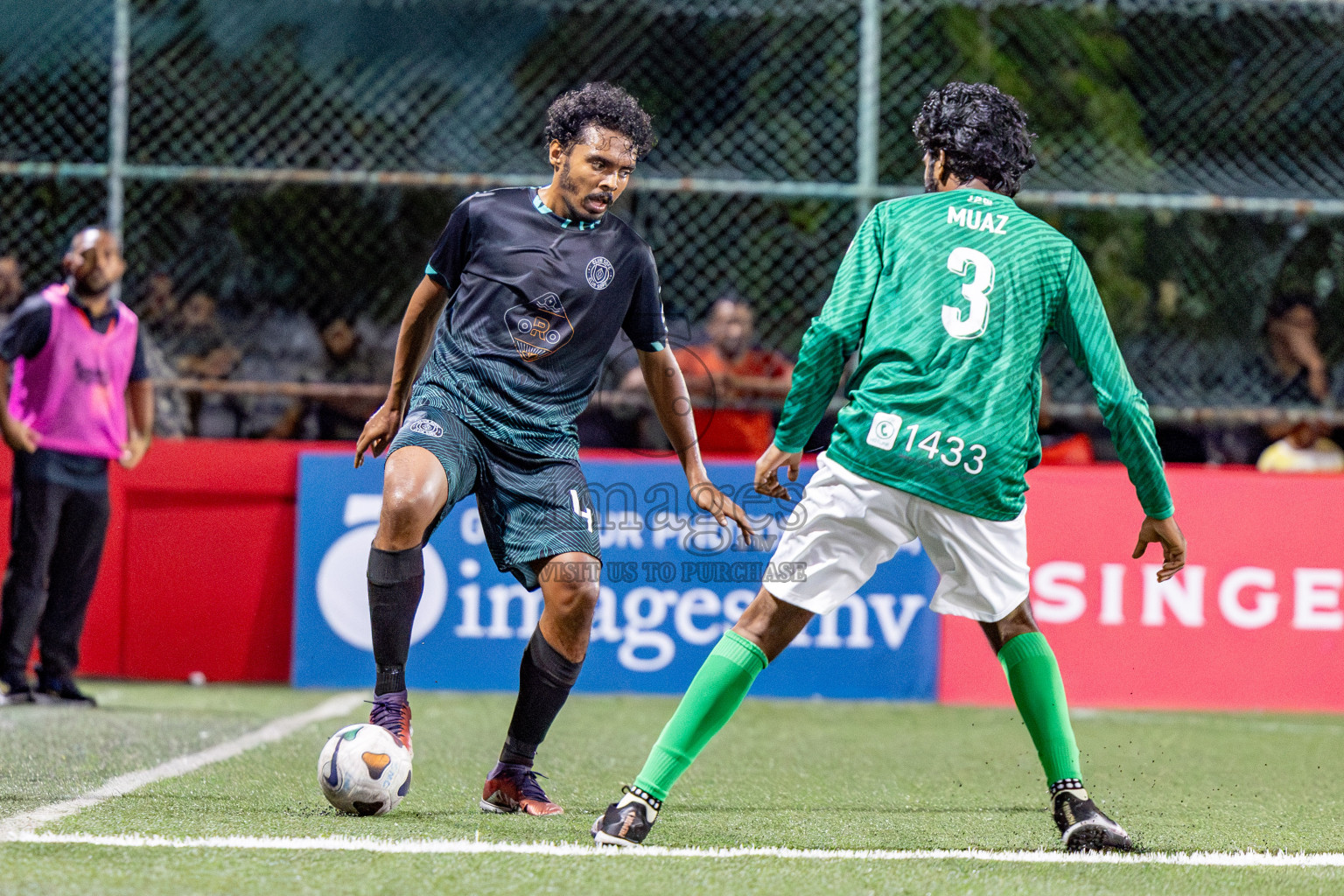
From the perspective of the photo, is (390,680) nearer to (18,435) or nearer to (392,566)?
(392,566)

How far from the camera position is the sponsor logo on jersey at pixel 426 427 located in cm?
420

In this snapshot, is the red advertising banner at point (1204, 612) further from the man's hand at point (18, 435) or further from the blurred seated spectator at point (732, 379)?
the man's hand at point (18, 435)

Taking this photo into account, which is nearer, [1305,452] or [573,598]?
[573,598]

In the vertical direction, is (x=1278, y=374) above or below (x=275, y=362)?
above

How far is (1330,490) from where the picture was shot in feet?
25.3

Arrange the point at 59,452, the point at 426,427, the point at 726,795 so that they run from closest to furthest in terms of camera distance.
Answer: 1. the point at 426,427
2. the point at 726,795
3. the point at 59,452

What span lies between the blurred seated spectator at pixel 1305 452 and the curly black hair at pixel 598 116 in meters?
5.20

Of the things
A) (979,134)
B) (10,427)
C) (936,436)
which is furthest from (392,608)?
(10,427)

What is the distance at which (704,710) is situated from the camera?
3.65 metres

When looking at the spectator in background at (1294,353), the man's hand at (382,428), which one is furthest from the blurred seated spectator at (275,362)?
the spectator in background at (1294,353)

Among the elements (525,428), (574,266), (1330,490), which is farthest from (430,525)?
(1330,490)

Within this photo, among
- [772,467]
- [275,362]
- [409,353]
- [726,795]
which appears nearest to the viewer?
[772,467]

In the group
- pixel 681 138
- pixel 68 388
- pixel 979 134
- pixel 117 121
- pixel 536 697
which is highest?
pixel 681 138

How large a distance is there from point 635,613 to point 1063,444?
7.97 feet
